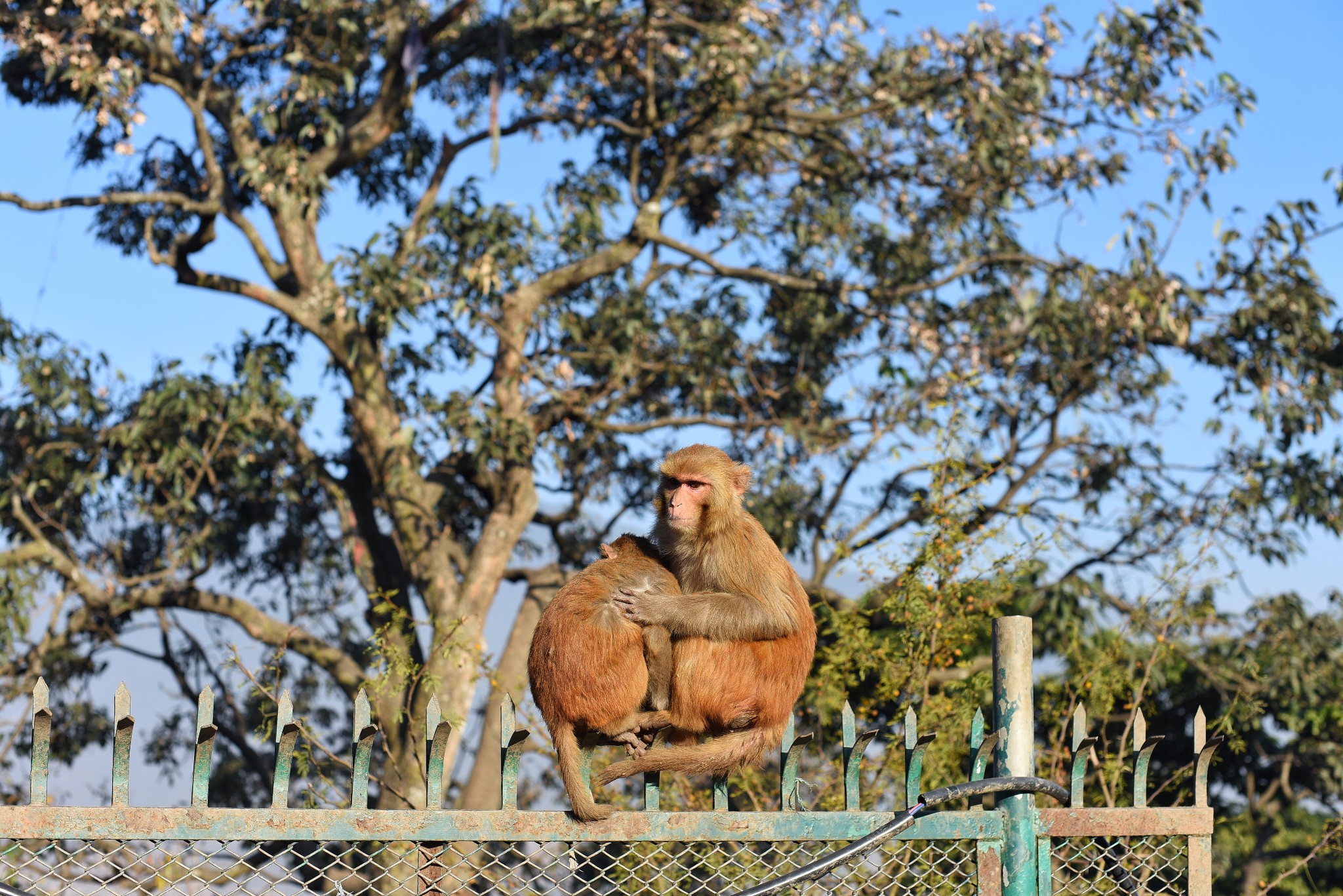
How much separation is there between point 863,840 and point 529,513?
24.4 feet

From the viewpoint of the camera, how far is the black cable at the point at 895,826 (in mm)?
3066

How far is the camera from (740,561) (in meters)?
3.85

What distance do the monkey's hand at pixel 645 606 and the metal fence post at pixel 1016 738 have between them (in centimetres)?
89

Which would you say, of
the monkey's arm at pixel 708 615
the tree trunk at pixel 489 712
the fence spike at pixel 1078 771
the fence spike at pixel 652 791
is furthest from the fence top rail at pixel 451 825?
the tree trunk at pixel 489 712

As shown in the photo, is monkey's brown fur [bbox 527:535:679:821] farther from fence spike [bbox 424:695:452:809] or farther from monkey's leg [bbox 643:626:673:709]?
fence spike [bbox 424:695:452:809]

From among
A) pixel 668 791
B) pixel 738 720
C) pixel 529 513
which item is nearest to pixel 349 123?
pixel 529 513

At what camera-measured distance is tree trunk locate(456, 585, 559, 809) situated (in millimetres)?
10430

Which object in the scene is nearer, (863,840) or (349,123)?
(863,840)

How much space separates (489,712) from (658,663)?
669cm

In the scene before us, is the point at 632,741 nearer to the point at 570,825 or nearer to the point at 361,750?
the point at 570,825

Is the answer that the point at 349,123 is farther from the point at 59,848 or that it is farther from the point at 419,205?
the point at 59,848

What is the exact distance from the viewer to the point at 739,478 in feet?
13.8

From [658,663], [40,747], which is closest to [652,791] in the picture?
[658,663]

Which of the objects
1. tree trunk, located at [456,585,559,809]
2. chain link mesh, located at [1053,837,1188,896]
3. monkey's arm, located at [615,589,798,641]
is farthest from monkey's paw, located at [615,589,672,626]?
tree trunk, located at [456,585,559,809]
